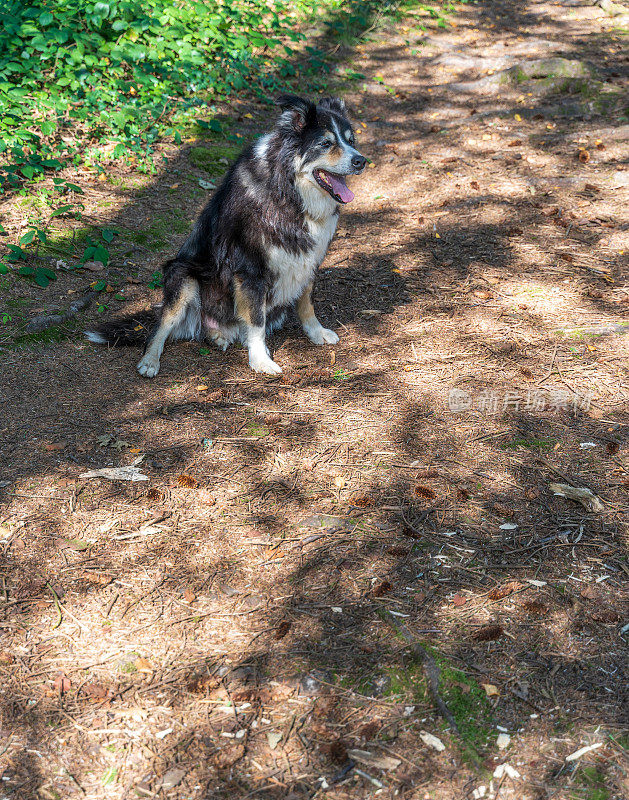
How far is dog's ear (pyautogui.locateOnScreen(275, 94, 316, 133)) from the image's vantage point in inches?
171

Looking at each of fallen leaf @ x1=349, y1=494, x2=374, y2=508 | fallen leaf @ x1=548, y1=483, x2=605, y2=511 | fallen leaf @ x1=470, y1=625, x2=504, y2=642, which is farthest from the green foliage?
fallen leaf @ x1=470, y1=625, x2=504, y2=642

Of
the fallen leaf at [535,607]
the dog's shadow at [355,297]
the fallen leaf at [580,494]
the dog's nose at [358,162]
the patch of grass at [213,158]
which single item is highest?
the dog's nose at [358,162]

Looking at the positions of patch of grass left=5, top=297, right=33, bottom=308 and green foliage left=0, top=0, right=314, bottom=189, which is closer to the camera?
patch of grass left=5, top=297, right=33, bottom=308

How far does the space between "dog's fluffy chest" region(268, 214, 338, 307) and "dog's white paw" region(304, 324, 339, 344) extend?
0.31 meters

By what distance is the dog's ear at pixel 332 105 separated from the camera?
4593mm

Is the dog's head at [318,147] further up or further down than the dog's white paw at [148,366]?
further up

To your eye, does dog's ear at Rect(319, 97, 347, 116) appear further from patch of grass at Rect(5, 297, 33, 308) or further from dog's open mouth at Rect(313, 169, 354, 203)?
patch of grass at Rect(5, 297, 33, 308)

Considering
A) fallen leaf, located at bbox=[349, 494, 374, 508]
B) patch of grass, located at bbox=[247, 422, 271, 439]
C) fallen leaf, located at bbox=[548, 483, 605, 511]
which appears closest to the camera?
fallen leaf, located at bbox=[548, 483, 605, 511]

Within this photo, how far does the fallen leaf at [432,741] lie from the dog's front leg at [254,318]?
9.09 ft

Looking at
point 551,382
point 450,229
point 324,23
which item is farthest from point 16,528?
point 324,23

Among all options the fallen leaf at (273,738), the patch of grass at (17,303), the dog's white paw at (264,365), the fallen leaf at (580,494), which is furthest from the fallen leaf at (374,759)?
the patch of grass at (17,303)

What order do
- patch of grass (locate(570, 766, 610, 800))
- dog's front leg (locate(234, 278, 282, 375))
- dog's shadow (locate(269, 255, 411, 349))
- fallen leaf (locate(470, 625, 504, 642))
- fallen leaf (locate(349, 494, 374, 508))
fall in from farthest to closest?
dog's shadow (locate(269, 255, 411, 349)) → dog's front leg (locate(234, 278, 282, 375)) → fallen leaf (locate(349, 494, 374, 508)) → fallen leaf (locate(470, 625, 504, 642)) → patch of grass (locate(570, 766, 610, 800))

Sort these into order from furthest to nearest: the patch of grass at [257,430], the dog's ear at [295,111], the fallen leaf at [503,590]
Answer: the dog's ear at [295,111] < the patch of grass at [257,430] < the fallen leaf at [503,590]

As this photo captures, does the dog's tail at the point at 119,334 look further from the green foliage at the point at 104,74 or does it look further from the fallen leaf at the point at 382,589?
the fallen leaf at the point at 382,589
